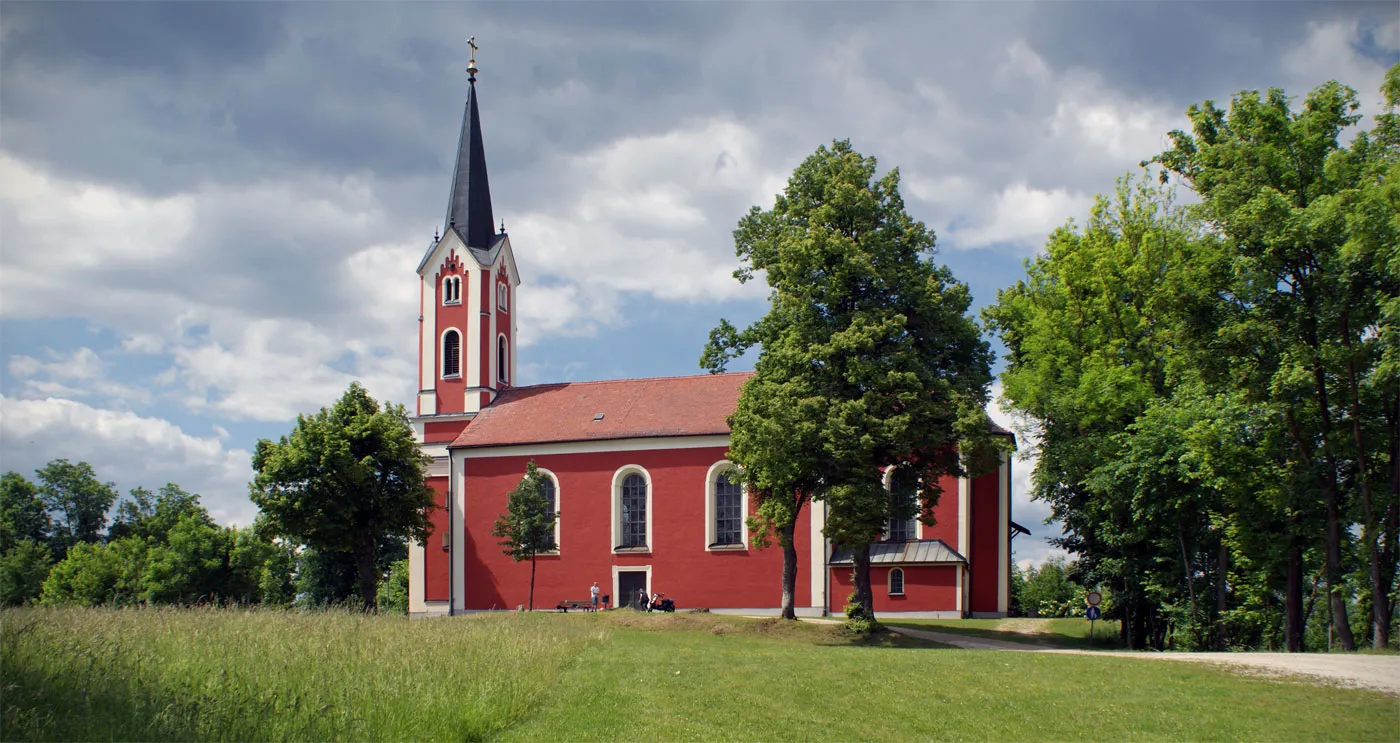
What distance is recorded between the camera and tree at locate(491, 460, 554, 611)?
127 ft

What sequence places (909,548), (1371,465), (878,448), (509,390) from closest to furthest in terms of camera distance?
(1371,465)
(878,448)
(909,548)
(509,390)

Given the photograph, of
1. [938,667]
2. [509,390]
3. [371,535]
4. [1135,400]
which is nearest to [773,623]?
[938,667]

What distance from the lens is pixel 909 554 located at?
37.2 m

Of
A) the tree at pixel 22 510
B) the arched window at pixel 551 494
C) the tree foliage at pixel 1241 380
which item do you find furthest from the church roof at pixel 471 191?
the tree at pixel 22 510

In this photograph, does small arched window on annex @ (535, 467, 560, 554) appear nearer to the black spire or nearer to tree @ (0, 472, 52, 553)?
the black spire

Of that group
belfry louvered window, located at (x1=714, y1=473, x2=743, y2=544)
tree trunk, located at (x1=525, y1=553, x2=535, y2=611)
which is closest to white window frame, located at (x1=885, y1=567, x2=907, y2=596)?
belfry louvered window, located at (x1=714, y1=473, x2=743, y2=544)

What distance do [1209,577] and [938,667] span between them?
16.0 metres

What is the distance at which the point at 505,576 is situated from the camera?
140ft

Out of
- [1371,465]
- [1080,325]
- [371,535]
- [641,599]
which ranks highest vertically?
[1080,325]

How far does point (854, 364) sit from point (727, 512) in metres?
16.0

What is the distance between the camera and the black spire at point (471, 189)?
164 feet

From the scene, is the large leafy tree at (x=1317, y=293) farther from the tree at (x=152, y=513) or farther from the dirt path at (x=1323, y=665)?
the tree at (x=152, y=513)

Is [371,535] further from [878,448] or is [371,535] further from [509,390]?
[878,448]

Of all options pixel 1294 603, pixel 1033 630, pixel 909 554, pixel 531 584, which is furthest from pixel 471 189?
pixel 1294 603
